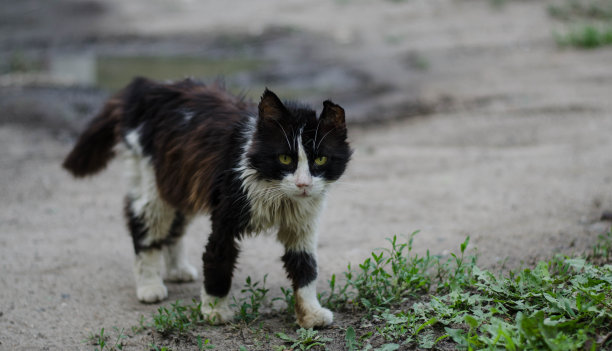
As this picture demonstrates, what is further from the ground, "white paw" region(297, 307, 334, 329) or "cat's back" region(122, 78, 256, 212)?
"cat's back" region(122, 78, 256, 212)

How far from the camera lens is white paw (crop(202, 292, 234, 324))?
396 centimetres

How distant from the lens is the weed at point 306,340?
3559 millimetres

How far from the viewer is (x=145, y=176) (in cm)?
461

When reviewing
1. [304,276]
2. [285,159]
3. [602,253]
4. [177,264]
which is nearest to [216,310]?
[304,276]

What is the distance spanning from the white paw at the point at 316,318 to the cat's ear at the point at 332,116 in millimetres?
1127

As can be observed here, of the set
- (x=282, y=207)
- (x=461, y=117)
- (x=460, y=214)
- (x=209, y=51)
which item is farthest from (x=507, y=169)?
(x=209, y=51)

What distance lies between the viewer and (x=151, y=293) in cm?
466

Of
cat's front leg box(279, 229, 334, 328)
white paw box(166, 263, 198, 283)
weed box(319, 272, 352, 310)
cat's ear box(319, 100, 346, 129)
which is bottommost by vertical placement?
white paw box(166, 263, 198, 283)

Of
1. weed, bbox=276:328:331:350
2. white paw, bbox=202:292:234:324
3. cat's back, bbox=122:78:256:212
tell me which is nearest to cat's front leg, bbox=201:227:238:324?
white paw, bbox=202:292:234:324

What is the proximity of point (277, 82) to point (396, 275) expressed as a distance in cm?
872

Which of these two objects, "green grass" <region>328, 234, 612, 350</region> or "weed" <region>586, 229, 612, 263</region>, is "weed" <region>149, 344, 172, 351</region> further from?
"weed" <region>586, 229, 612, 263</region>

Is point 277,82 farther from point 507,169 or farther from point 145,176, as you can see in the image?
point 145,176

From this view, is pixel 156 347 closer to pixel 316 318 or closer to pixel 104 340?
pixel 104 340

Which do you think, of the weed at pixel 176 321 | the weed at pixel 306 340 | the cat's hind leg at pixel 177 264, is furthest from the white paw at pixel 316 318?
the cat's hind leg at pixel 177 264
